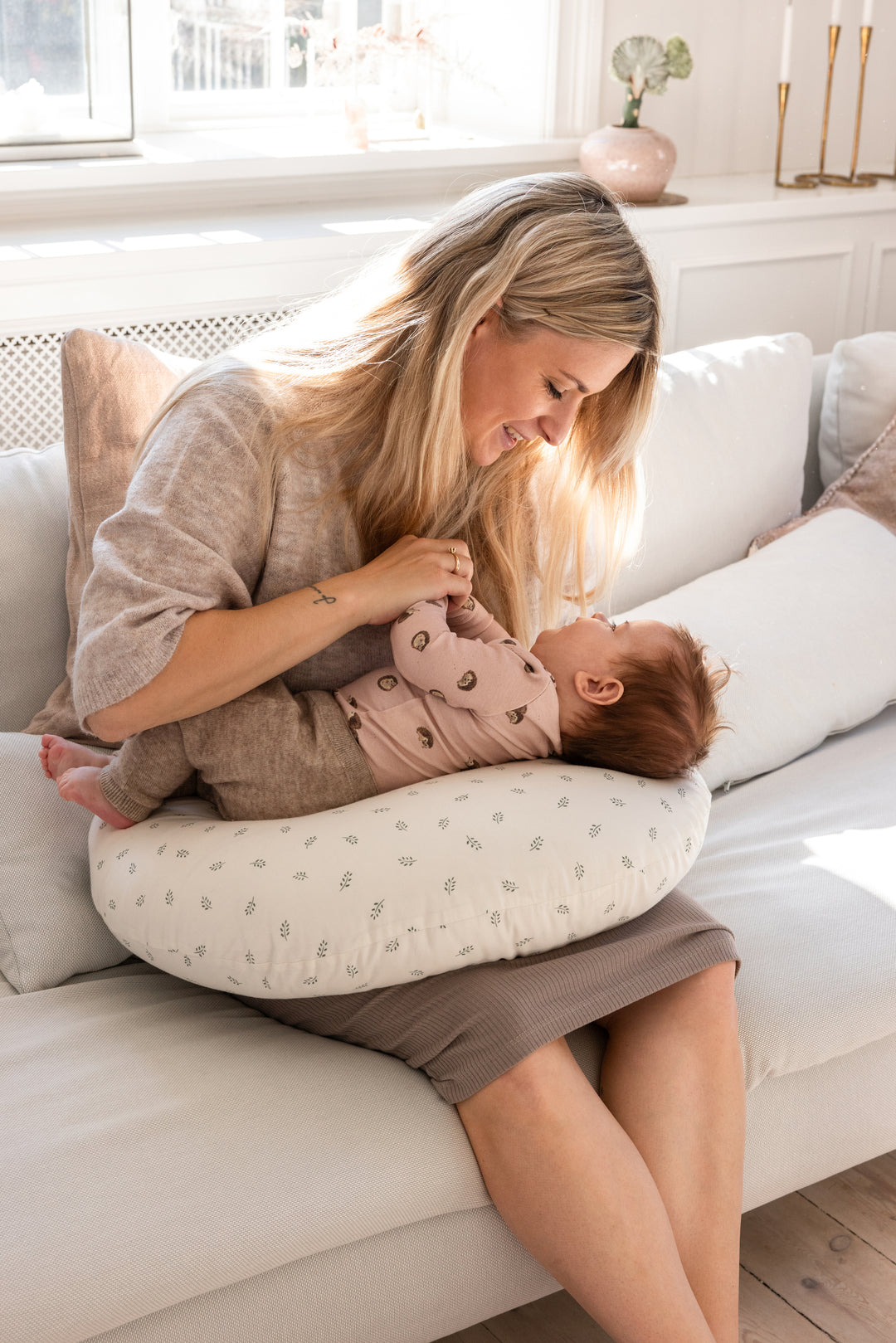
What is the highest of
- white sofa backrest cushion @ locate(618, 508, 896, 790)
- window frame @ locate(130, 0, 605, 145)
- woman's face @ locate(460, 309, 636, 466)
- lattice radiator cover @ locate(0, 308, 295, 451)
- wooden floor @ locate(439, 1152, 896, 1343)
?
window frame @ locate(130, 0, 605, 145)

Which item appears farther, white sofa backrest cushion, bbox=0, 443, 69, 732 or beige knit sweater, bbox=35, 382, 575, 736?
white sofa backrest cushion, bbox=0, 443, 69, 732

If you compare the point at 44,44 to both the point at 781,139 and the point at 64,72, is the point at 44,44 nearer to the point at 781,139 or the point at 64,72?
the point at 64,72

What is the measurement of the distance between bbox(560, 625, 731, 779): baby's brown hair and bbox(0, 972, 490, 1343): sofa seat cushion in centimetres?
41

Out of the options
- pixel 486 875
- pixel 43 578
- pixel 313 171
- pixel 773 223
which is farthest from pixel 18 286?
pixel 773 223

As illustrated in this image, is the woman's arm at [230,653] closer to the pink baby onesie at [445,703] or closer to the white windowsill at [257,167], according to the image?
the pink baby onesie at [445,703]

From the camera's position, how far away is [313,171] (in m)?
2.63

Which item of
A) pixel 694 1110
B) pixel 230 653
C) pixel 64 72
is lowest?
pixel 694 1110

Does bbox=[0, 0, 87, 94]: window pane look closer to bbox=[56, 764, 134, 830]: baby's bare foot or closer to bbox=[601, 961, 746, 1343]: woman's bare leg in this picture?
bbox=[56, 764, 134, 830]: baby's bare foot

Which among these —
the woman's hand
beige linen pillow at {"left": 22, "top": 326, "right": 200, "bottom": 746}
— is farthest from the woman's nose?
beige linen pillow at {"left": 22, "top": 326, "right": 200, "bottom": 746}

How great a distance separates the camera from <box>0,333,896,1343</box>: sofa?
A: 3.59ft

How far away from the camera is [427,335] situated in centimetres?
139

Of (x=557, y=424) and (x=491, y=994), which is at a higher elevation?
(x=557, y=424)

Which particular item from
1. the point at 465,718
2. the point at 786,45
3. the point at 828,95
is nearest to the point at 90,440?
the point at 465,718

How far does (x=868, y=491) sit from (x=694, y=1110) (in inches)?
57.1
